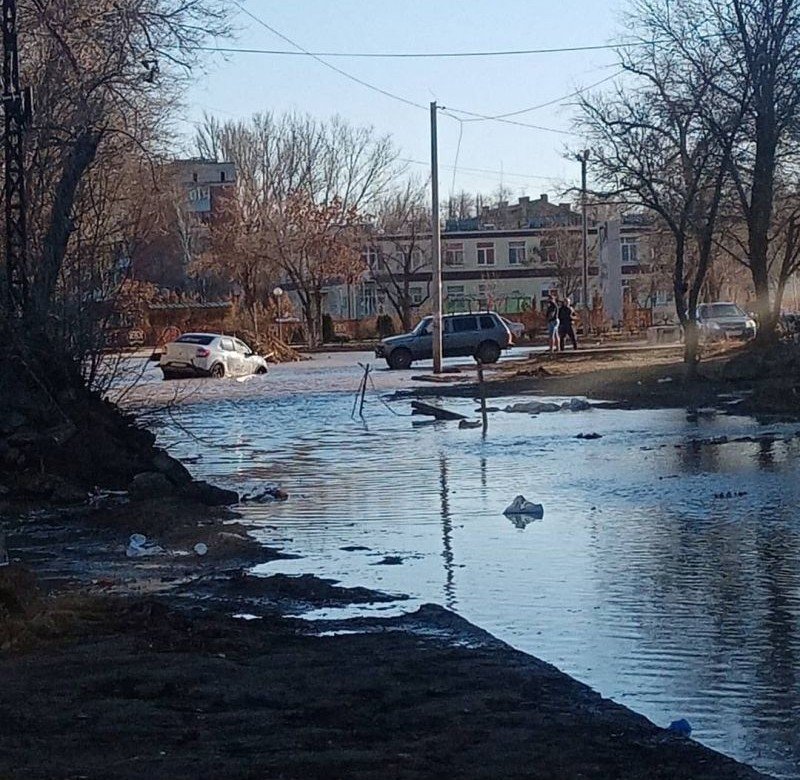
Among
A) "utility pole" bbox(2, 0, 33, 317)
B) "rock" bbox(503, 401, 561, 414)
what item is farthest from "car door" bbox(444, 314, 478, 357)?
"utility pole" bbox(2, 0, 33, 317)

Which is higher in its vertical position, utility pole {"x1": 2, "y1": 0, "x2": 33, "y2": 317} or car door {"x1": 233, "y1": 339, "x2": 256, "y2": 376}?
utility pole {"x1": 2, "y1": 0, "x2": 33, "y2": 317}

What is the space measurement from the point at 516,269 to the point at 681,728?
111m

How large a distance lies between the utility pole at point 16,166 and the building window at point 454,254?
98.6 meters

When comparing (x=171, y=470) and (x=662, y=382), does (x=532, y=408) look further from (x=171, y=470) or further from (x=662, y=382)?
(x=171, y=470)

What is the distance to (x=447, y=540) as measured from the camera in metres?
13.4

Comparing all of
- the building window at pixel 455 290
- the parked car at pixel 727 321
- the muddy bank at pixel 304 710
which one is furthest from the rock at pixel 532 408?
the building window at pixel 455 290

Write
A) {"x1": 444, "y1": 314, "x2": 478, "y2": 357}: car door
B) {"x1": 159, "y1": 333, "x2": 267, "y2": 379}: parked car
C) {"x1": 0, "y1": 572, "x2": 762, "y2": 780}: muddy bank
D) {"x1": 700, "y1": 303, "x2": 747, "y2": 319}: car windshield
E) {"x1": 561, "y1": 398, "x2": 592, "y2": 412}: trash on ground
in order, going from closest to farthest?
{"x1": 0, "y1": 572, "x2": 762, "y2": 780}: muddy bank → {"x1": 561, "y1": 398, "x2": 592, "y2": 412}: trash on ground → {"x1": 159, "y1": 333, "x2": 267, "y2": 379}: parked car → {"x1": 444, "y1": 314, "x2": 478, "y2": 357}: car door → {"x1": 700, "y1": 303, "x2": 747, "y2": 319}: car windshield

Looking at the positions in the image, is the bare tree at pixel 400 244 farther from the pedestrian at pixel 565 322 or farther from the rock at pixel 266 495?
the rock at pixel 266 495

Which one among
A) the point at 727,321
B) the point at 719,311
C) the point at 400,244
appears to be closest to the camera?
the point at 727,321

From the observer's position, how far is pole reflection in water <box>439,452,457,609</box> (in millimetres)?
10766

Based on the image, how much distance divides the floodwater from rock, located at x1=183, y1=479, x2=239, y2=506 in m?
0.46

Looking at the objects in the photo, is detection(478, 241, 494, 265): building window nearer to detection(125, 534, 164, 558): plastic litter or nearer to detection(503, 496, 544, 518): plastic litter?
detection(503, 496, 544, 518): plastic litter

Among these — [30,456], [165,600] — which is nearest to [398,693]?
[165,600]

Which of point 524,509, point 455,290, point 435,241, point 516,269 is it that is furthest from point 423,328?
point 516,269
